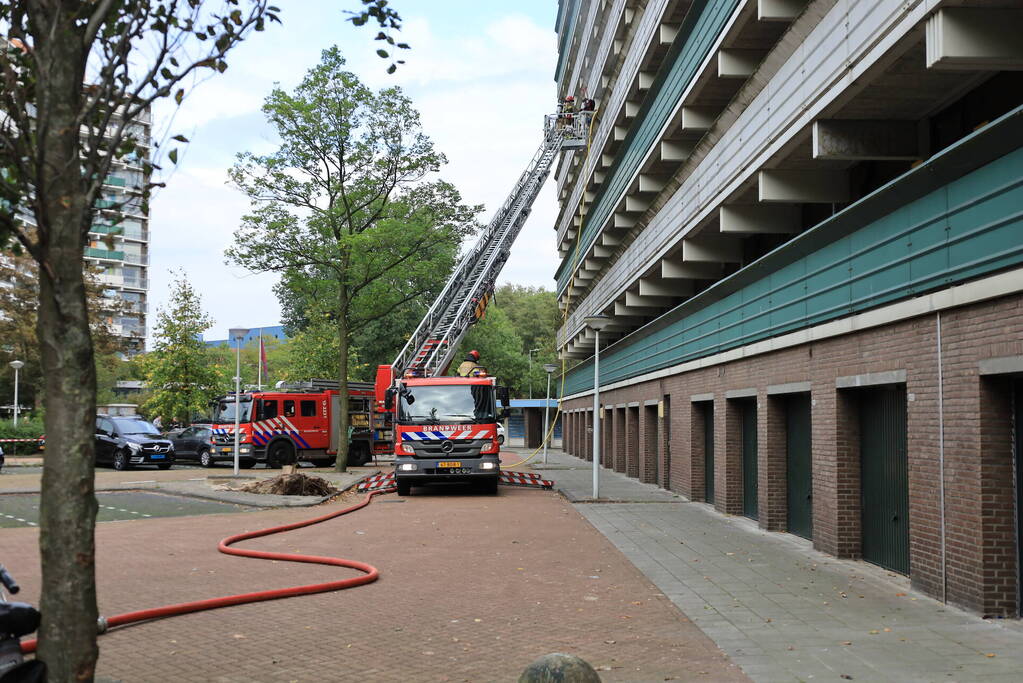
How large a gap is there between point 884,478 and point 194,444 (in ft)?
107

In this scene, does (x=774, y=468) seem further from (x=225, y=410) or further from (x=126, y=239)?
(x=225, y=410)

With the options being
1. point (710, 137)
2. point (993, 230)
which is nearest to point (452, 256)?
point (710, 137)

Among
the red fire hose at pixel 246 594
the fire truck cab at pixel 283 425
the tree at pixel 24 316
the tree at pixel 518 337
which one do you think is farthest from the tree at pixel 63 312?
the tree at pixel 518 337

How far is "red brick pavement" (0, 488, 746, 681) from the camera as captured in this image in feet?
22.6

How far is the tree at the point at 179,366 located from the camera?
47094 millimetres

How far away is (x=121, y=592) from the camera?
31.7 ft

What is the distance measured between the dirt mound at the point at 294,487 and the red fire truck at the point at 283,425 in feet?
40.8

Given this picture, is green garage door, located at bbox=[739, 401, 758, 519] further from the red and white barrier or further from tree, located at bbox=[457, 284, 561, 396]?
tree, located at bbox=[457, 284, 561, 396]

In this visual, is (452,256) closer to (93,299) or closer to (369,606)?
(369,606)

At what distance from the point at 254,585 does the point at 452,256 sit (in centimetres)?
2410

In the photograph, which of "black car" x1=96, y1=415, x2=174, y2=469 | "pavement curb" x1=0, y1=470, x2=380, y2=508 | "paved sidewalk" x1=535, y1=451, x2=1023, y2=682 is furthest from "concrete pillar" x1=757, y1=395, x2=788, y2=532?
"black car" x1=96, y1=415, x2=174, y2=469

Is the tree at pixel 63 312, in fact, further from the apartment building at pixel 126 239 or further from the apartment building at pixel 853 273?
the apartment building at pixel 853 273

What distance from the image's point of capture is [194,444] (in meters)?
39.2

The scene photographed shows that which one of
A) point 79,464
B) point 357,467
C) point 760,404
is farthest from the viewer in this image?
point 357,467
